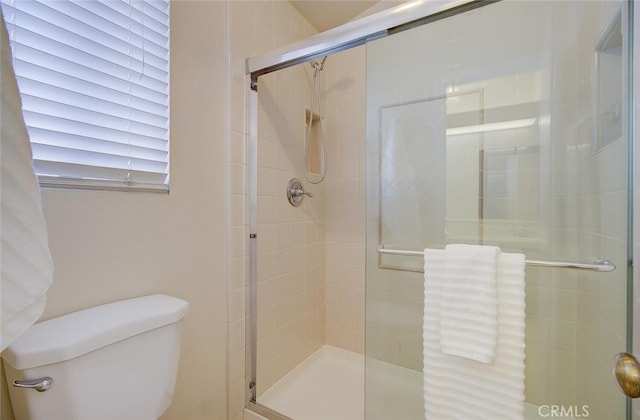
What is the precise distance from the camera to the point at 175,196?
40.0 inches

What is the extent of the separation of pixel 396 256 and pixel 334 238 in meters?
0.70

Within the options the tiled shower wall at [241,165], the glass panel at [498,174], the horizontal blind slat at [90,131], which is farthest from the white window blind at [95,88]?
the glass panel at [498,174]

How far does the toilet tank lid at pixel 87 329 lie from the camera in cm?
58

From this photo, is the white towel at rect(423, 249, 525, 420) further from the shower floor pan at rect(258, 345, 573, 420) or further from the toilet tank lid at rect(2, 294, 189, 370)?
the toilet tank lid at rect(2, 294, 189, 370)

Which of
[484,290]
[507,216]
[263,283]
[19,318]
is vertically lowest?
[263,283]

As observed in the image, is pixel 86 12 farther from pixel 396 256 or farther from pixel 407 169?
pixel 396 256

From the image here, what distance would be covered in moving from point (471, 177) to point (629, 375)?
3.08ft

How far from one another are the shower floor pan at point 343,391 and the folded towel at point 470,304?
1.19 feet

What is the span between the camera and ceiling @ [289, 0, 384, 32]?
5.47 ft

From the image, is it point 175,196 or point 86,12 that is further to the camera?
point 175,196

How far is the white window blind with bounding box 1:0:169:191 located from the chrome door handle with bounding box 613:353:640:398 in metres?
1.28

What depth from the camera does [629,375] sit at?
514 millimetres

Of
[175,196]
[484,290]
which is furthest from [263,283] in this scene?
[484,290]
